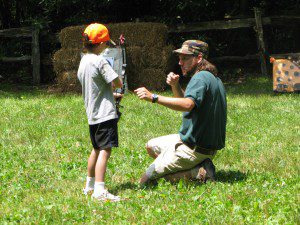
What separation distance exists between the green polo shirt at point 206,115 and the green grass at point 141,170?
1.43ft

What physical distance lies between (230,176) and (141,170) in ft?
3.30

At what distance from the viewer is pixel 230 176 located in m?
6.59

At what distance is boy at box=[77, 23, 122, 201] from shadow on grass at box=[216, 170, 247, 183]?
1.22 m

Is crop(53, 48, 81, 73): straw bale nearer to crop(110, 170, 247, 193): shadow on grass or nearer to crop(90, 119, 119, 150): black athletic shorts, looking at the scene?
crop(110, 170, 247, 193): shadow on grass

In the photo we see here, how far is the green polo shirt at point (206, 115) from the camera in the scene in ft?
19.7

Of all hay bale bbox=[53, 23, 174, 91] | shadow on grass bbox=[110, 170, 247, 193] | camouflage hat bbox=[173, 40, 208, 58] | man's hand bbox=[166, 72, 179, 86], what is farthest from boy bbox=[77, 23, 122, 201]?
hay bale bbox=[53, 23, 174, 91]

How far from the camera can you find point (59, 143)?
8.35 m

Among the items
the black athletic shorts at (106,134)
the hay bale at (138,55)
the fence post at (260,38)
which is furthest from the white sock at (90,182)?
the fence post at (260,38)

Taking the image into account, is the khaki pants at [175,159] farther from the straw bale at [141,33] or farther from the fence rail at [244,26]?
the fence rail at [244,26]

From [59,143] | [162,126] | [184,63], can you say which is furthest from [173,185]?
[162,126]

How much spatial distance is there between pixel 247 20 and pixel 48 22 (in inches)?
209

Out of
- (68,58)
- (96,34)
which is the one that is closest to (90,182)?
(96,34)

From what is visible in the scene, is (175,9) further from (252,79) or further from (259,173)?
(259,173)

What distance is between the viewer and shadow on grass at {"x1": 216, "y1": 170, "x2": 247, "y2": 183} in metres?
6.39
